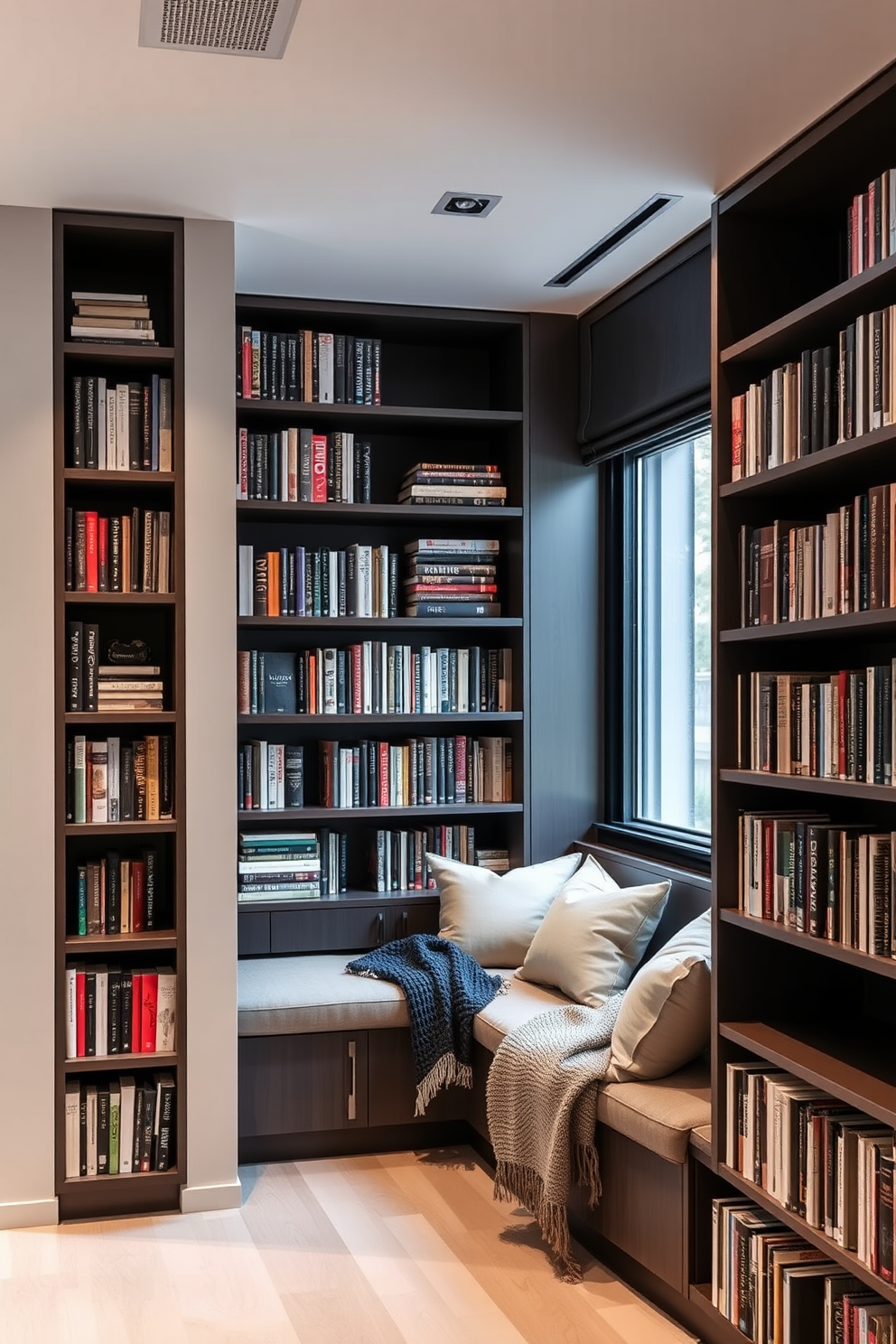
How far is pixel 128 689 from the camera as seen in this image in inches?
142

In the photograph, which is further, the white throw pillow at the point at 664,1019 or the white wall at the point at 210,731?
the white wall at the point at 210,731

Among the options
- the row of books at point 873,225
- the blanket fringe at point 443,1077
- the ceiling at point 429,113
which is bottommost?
the blanket fringe at point 443,1077

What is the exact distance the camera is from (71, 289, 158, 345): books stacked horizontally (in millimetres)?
3545

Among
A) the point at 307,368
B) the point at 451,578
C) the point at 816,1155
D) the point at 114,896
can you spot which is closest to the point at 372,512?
the point at 451,578

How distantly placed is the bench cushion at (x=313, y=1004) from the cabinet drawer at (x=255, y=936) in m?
0.21

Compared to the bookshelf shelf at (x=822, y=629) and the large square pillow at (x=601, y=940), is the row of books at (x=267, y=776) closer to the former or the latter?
the large square pillow at (x=601, y=940)

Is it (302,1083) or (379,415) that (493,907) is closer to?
(302,1083)

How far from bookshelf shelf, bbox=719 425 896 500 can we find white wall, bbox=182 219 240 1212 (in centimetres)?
140

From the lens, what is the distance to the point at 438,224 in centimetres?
349

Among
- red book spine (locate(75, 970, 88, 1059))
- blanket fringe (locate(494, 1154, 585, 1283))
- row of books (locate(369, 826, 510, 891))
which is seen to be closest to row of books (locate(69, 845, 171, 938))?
red book spine (locate(75, 970, 88, 1059))

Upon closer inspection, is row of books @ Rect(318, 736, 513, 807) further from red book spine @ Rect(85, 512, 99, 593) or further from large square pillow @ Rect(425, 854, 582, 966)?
red book spine @ Rect(85, 512, 99, 593)

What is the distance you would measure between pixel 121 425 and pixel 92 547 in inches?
13.7

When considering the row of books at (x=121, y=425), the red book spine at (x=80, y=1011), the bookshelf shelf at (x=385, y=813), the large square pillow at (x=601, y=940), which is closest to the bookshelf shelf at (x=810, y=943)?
the large square pillow at (x=601, y=940)

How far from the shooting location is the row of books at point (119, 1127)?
346 cm
